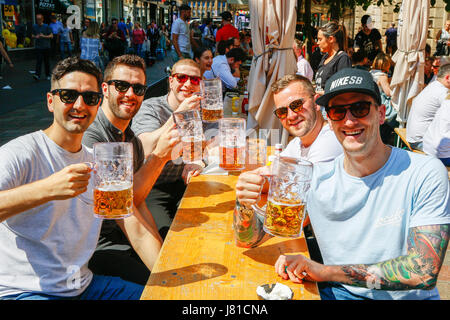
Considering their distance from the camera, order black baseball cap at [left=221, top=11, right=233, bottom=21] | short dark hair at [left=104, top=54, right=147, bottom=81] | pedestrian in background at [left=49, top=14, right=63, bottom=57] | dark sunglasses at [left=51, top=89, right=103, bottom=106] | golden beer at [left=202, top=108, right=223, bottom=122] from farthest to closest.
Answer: pedestrian in background at [left=49, top=14, right=63, bottom=57] → black baseball cap at [left=221, top=11, right=233, bottom=21] → golden beer at [left=202, top=108, right=223, bottom=122] → short dark hair at [left=104, top=54, right=147, bottom=81] → dark sunglasses at [left=51, top=89, right=103, bottom=106]

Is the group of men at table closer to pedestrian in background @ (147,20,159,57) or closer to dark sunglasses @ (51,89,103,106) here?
dark sunglasses @ (51,89,103,106)

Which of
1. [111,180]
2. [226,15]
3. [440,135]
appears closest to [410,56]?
[440,135]

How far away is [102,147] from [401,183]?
1.22 m

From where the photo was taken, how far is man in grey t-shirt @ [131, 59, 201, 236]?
9.97 feet

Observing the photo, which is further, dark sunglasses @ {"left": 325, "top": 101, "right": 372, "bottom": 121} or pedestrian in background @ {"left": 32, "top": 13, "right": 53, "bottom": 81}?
pedestrian in background @ {"left": 32, "top": 13, "right": 53, "bottom": 81}

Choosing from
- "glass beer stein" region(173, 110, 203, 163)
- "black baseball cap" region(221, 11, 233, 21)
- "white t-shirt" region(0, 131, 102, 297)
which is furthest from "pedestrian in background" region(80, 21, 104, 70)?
"white t-shirt" region(0, 131, 102, 297)

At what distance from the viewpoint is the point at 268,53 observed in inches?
172

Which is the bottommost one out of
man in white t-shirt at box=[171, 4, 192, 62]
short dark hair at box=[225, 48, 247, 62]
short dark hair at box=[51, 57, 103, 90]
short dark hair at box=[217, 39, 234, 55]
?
short dark hair at box=[51, 57, 103, 90]

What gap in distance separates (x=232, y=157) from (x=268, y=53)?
2557mm

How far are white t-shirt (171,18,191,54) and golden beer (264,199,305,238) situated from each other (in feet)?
31.3

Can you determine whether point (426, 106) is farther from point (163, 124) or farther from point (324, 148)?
point (163, 124)

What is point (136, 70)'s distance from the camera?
2.76 m

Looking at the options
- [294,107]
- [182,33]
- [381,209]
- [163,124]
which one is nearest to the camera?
[381,209]

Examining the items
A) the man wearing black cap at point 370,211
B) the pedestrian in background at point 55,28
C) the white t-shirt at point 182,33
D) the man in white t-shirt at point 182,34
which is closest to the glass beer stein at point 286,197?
the man wearing black cap at point 370,211
